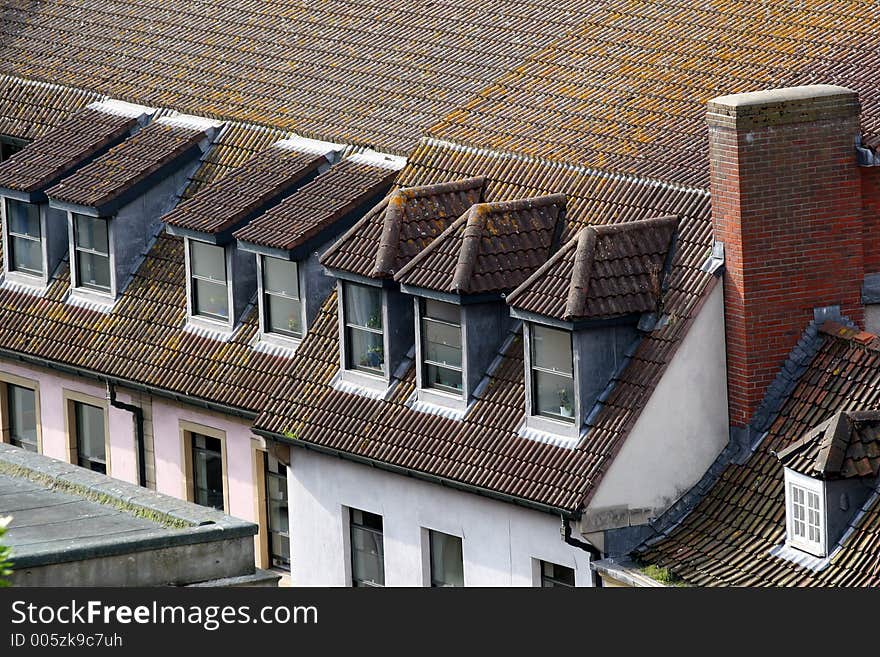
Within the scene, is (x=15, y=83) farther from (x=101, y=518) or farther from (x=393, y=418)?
(x=101, y=518)

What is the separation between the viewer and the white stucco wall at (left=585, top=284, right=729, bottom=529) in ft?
159

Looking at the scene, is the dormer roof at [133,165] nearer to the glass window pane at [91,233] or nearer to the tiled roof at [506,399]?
the glass window pane at [91,233]

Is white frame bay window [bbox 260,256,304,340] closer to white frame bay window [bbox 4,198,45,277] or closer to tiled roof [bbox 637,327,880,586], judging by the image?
white frame bay window [bbox 4,198,45,277]

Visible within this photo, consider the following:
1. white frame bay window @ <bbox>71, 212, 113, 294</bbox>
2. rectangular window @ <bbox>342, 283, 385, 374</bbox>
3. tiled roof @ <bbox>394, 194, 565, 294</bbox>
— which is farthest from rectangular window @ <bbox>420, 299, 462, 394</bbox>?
white frame bay window @ <bbox>71, 212, 113, 294</bbox>

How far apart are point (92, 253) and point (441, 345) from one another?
38.9ft

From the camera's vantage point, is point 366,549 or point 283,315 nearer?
point 366,549

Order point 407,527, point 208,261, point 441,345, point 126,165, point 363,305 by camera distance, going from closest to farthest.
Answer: point 441,345, point 407,527, point 363,305, point 208,261, point 126,165

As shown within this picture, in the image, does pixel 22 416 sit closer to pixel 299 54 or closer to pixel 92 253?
pixel 92 253

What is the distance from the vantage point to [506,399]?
5059 centimetres

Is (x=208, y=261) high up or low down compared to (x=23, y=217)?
up

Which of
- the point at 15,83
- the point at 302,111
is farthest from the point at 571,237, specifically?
the point at 15,83

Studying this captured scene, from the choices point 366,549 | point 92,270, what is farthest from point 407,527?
point 92,270

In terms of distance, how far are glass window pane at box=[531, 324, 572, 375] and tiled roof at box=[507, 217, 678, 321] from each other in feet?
2.33

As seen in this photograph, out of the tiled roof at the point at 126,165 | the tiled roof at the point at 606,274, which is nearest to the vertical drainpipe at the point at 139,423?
the tiled roof at the point at 126,165
